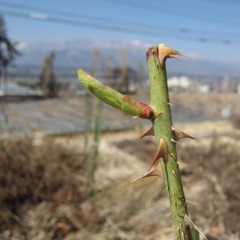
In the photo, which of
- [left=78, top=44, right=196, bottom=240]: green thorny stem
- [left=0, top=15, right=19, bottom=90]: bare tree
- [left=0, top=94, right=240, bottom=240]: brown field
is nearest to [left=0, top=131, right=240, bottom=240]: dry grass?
[left=0, top=94, right=240, bottom=240]: brown field

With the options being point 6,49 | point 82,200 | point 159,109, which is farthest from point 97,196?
point 6,49

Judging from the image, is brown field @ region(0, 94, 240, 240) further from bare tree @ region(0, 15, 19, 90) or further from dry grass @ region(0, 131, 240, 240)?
bare tree @ region(0, 15, 19, 90)

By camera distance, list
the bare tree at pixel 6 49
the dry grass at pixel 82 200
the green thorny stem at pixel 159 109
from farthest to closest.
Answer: the bare tree at pixel 6 49
the dry grass at pixel 82 200
the green thorny stem at pixel 159 109

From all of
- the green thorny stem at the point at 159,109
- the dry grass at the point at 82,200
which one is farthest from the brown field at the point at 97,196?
the green thorny stem at the point at 159,109

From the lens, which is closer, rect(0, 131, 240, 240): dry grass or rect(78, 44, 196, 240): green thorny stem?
rect(78, 44, 196, 240): green thorny stem

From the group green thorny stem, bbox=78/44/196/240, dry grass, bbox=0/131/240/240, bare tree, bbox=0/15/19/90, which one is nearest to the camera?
green thorny stem, bbox=78/44/196/240

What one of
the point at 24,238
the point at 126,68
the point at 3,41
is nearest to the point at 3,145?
the point at 24,238

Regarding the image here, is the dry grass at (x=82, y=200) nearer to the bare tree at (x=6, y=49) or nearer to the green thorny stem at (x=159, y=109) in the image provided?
the green thorny stem at (x=159, y=109)

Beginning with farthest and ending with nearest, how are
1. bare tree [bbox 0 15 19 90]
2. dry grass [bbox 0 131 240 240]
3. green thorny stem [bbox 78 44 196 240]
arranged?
bare tree [bbox 0 15 19 90]
dry grass [bbox 0 131 240 240]
green thorny stem [bbox 78 44 196 240]

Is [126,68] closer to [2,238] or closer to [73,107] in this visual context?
[73,107]

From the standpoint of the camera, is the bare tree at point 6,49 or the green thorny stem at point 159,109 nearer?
the green thorny stem at point 159,109
